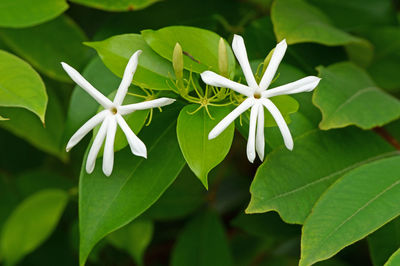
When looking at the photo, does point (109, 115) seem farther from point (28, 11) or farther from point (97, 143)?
point (28, 11)

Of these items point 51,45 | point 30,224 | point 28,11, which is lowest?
point 30,224

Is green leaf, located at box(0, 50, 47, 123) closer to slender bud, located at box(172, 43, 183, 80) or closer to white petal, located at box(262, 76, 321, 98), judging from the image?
slender bud, located at box(172, 43, 183, 80)

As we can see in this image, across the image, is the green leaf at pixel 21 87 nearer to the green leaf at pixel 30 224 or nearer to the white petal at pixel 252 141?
the white petal at pixel 252 141

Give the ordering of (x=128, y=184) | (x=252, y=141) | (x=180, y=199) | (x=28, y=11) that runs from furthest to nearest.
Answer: (x=180, y=199) → (x=28, y=11) → (x=128, y=184) → (x=252, y=141)

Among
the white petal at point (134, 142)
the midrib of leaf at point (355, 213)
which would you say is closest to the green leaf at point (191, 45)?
the white petal at point (134, 142)

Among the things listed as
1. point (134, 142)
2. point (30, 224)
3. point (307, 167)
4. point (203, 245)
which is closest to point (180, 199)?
point (203, 245)

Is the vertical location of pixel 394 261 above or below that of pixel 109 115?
below

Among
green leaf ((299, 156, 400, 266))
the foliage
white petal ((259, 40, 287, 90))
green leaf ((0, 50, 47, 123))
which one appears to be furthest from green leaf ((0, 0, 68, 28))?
green leaf ((299, 156, 400, 266))
